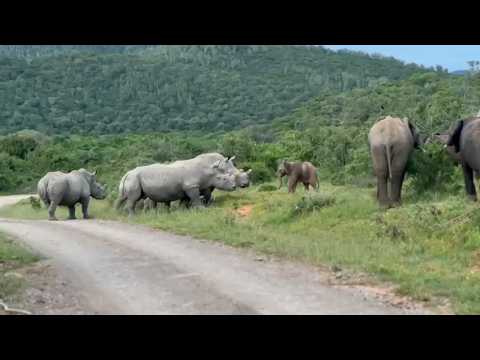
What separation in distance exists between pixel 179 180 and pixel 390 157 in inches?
282

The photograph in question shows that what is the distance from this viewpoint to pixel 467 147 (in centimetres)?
1355

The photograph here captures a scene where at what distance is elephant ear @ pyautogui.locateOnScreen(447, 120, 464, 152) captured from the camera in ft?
46.1

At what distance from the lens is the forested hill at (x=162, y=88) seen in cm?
8912

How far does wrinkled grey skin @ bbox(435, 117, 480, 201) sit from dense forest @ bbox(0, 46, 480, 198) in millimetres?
9037

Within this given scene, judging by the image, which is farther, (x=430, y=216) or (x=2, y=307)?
(x=430, y=216)

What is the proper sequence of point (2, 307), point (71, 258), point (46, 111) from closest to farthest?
point (2, 307), point (71, 258), point (46, 111)

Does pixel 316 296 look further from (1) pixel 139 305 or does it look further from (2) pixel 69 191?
(2) pixel 69 191

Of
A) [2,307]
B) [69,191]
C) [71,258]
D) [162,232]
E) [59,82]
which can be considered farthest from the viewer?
[59,82]

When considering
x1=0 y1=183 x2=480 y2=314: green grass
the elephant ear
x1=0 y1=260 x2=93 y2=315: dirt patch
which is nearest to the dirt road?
x1=0 y1=260 x2=93 y2=315: dirt patch

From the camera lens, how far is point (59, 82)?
96938 millimetres

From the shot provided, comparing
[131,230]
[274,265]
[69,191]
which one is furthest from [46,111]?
[274,265]

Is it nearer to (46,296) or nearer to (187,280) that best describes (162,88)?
(187,280)

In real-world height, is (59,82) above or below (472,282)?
above

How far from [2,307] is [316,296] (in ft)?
11.5
